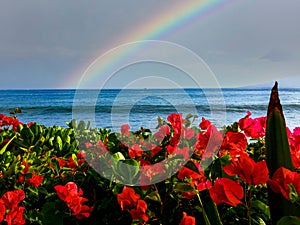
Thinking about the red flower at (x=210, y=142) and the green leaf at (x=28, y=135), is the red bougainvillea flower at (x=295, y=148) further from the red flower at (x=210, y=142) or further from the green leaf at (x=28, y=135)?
the green leaf at (x=28, y=135)

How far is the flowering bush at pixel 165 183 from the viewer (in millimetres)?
1031

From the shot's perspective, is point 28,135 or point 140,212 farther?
point 28,135

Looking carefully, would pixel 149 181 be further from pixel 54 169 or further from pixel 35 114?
pixel 35 114

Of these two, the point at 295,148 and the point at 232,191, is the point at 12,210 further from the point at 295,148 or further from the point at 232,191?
the point at 295,148

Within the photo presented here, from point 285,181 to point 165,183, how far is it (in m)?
0.53

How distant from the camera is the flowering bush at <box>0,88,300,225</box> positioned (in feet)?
3.38

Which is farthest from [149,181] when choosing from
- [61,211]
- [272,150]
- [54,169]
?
[54,169]

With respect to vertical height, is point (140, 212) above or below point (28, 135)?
below

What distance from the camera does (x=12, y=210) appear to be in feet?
4.31

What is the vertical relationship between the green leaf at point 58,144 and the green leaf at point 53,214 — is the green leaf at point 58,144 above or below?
above

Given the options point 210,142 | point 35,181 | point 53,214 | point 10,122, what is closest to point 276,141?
point 210,142

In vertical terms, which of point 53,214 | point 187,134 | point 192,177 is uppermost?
point 187,134

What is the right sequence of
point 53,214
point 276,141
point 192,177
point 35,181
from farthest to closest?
point 35,181, point 53,214, point 192,177, point 276,141

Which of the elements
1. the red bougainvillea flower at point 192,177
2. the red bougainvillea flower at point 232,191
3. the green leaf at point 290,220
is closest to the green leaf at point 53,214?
the red bougainvillea flower at point 192,177
